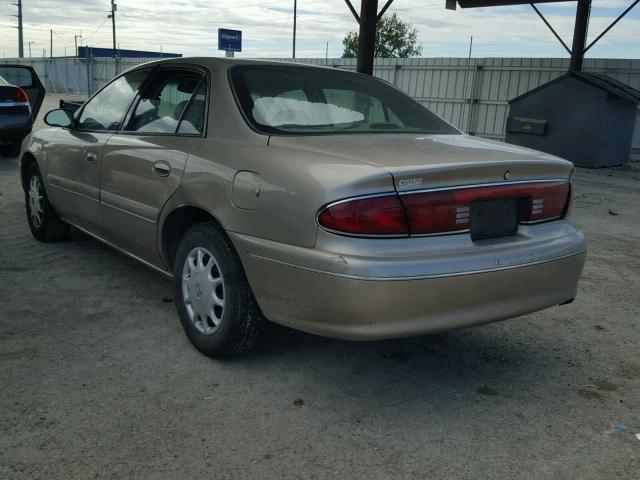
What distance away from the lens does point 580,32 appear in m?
14.3

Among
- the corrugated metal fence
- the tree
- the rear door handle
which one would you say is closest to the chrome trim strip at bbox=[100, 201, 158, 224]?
the rear door handle

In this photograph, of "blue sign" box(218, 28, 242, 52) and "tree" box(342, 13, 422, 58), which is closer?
"blue sign" box(218, 28, 242, 52)

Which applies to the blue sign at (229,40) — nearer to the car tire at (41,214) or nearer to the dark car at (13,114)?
the dark car at (13,114)

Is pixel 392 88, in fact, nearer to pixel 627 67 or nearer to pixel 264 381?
pixel 264 381

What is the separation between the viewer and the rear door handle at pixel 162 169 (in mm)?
3365

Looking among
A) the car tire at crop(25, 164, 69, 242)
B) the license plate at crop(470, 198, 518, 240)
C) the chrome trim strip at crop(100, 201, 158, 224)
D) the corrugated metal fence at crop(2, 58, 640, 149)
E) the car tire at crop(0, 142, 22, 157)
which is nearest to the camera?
the license plate at crop(470, 198, 518, 240)

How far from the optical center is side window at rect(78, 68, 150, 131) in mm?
4062

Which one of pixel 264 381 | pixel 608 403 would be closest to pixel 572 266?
pixel 608 403

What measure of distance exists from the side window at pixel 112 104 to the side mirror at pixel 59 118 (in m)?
0.10

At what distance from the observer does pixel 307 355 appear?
3322mm

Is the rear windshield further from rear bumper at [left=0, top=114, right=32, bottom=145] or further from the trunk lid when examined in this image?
rear bumper at [left=0, top=114, right=32, bottom=145]

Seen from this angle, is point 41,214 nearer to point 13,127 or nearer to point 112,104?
point 112,104

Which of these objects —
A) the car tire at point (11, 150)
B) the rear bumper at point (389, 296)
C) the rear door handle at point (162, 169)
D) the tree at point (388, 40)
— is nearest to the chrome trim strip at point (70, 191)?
the rear door handle at point (162, 169)

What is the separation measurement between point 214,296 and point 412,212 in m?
1.10
